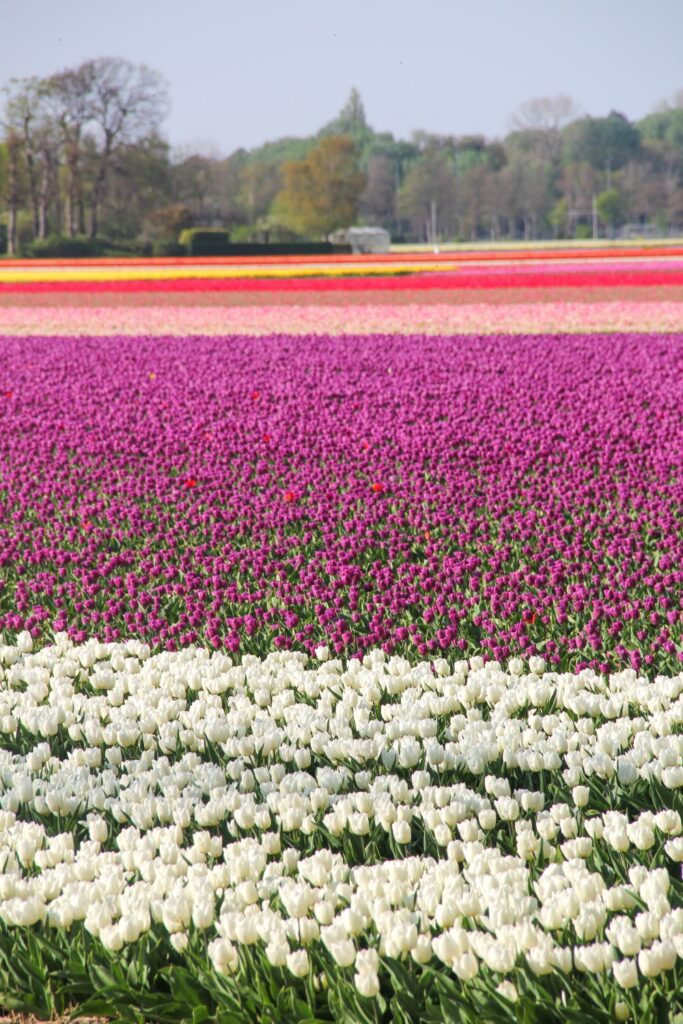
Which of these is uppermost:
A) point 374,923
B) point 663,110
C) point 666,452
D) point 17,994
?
point 663,110

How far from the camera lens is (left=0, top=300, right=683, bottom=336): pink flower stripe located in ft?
63.3

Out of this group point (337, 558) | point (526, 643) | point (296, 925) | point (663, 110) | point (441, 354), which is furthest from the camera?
point (663, 110)

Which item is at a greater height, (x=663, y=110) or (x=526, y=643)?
(x=663, y=110)

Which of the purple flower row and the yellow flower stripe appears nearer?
the purple flower row

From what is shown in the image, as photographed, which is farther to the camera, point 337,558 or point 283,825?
point 337,558

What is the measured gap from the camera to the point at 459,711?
5312mm

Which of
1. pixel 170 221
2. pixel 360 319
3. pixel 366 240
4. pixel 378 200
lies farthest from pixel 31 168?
pixel 360 319

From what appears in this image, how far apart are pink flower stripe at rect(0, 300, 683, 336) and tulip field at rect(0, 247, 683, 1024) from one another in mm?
4892

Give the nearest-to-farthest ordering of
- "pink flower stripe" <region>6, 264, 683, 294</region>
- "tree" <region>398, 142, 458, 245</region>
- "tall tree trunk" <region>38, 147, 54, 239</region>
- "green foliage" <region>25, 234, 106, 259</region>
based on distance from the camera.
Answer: "pink flower stripe" <region>6, 264, 683, 294</region> → "green foliage" <region>25, 234, 106, 259</region> → "tall tree trunk" <region>38, 147, 54, 239</region> → "tree" <region>398, 142, 458, 245</region>

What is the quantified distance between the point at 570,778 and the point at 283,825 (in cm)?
106

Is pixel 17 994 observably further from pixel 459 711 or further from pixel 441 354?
pixel 441 354

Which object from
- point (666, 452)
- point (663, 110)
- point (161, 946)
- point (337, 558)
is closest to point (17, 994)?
point (161, 946)

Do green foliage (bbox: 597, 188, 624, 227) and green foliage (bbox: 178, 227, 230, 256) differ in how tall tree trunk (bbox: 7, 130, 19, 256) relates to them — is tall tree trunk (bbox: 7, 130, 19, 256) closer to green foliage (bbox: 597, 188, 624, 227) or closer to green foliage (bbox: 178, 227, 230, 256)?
green foliage (bbox: 178, 227, 230, 256)

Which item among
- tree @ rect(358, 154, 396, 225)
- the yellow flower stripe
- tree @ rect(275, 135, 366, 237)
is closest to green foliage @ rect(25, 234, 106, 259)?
tree @ rect(275, 135, 366, 237)
